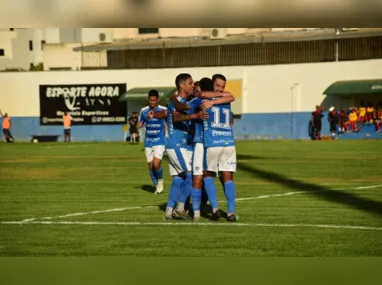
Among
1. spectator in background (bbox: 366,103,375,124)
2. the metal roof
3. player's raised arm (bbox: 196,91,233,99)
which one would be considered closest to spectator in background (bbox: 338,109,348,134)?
spectator in background (bbox: 366,103,375,124)

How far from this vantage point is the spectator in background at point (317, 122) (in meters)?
45.2

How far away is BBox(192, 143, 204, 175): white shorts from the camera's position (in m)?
10.8

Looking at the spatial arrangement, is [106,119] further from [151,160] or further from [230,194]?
[230,194]

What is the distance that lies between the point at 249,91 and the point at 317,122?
5086 mm

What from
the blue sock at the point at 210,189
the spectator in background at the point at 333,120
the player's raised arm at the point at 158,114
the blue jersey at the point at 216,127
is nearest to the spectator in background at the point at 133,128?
the spectator in background at the point at 333,120

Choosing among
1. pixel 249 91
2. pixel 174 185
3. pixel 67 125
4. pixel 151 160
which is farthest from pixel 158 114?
pixel 67 125

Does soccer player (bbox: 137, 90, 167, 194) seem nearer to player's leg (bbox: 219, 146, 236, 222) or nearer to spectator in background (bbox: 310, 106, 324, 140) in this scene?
player's leg (bbox: 219, 146, 236, 222)

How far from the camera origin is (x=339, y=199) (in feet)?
46.8

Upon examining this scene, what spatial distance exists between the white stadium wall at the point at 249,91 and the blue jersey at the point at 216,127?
35.5 metres

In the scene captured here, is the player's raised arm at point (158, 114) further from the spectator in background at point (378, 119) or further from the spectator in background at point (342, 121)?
the spectator in background at point (342, 121)

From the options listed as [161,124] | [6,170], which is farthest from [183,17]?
[6,170]

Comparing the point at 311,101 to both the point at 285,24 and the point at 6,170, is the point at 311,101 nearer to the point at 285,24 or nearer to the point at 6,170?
the point at 6,170

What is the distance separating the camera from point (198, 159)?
10844 mm

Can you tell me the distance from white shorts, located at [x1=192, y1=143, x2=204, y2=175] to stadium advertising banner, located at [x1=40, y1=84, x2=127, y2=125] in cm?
4120
